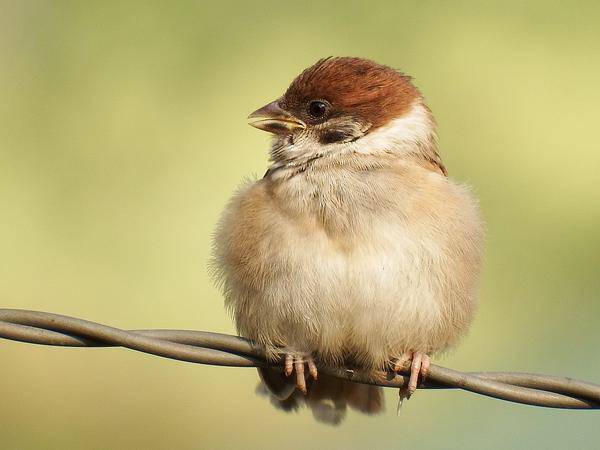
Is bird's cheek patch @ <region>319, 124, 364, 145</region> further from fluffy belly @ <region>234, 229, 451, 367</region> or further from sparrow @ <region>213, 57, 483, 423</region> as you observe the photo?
fluffy belly @ <region>234, 229, 451, 367</region>

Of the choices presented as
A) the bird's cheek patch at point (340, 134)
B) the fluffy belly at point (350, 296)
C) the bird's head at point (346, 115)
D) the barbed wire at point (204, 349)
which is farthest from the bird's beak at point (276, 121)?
the barbed wire at point (204, 349)

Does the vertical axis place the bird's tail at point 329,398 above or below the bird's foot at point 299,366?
below

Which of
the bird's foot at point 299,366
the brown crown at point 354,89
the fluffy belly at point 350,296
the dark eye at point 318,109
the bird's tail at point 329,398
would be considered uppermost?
the brown crown at point 354,89

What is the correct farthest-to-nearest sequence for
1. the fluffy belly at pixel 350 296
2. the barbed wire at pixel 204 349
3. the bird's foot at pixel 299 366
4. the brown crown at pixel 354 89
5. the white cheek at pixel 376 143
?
the brown crown at pixel 354 89, the white cheek at pixel 376 143, the bird's foot at pixel 299 366, the fluffy belly at pixel 350 296, the barbed wire at pixel 204 349

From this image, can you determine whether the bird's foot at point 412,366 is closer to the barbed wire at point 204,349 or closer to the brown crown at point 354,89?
the barbed wire at point 204,349

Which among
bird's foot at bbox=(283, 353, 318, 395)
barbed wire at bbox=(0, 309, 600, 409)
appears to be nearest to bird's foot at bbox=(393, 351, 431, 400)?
bird's foot at bbox=(283, 353, 318, 395)

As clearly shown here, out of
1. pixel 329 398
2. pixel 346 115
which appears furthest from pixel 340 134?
pixel 329 398
